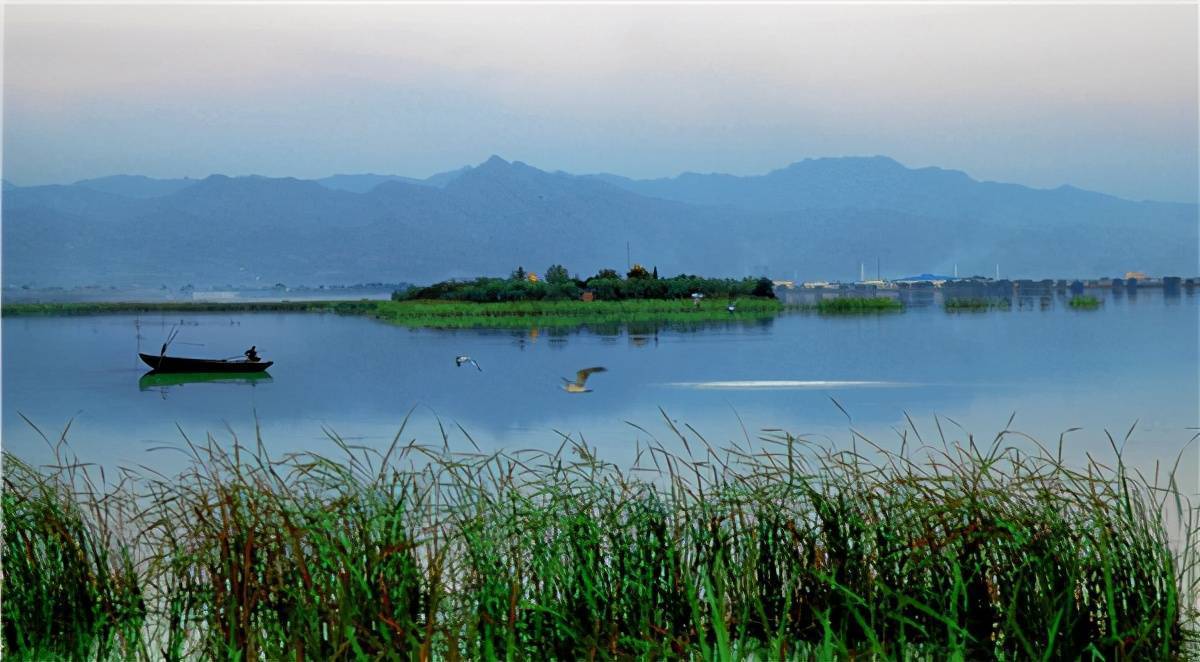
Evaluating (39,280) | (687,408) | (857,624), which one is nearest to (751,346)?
(687,408)

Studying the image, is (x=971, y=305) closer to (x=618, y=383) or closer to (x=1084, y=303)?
(x=1084, y=303)

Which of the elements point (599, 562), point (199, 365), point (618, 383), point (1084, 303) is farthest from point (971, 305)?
point (599, 562)

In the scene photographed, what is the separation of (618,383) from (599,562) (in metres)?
12.1

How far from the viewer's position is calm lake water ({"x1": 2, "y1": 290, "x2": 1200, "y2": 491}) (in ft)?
35.2

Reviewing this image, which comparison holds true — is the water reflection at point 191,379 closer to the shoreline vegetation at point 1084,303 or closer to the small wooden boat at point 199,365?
the small wooden boat at point 199,365

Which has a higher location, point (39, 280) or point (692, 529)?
point (39, 280)

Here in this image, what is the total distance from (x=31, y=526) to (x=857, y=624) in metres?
3.28

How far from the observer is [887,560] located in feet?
13.5

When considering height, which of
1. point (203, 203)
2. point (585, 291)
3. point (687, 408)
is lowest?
→ point (687, 408)

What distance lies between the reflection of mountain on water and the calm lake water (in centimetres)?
27

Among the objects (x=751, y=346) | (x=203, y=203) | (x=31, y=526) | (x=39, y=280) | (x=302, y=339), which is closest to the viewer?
(x=31, y=526)

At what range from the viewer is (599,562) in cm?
414

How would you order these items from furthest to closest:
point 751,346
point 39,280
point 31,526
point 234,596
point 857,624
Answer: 1. point 751,346
2. point 39,280
3. point 31,526
4. point 857,624
5. point 234,596

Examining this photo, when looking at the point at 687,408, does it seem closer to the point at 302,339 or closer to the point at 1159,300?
the point at 302,339
